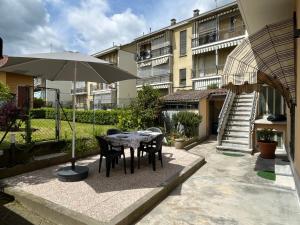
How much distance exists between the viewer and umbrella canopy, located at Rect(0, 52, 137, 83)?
6234mm

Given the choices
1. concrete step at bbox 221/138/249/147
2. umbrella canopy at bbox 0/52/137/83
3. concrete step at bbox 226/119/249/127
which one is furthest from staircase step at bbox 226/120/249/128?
umbrella canopy at bbox 0/52/137/83

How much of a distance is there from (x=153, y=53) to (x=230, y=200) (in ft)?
93.7

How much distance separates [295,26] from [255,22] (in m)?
2.28

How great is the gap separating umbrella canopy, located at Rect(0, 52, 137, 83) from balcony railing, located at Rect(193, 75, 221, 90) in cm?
1714

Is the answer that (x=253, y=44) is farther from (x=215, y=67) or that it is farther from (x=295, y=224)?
(x=215, y=67)

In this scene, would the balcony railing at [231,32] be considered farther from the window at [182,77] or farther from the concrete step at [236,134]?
the concrete step at [236,134]

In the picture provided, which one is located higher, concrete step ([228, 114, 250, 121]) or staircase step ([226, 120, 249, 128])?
concrete step ([228, 114, 250, 121])

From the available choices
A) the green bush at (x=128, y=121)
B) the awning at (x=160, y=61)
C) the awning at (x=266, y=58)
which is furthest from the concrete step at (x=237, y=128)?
the awning at (x=160, y=61)

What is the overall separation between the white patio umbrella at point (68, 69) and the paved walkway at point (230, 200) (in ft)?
9.71

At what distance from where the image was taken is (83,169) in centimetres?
711

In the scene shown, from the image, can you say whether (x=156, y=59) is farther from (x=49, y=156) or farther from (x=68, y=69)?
(x=49, y=156)

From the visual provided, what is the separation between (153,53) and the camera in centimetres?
3247

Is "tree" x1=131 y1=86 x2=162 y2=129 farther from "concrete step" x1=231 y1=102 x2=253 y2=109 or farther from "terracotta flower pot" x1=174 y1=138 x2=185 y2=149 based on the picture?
"concrete step" x1=231 y1=102 x2=253 y2=109

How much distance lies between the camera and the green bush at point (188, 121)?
46.7 ft
